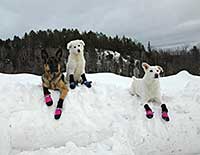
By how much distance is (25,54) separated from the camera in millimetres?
24156

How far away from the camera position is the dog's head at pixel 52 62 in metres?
5.04

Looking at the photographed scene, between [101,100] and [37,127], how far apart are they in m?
1.42

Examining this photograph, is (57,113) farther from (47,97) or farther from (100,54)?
(100,54)

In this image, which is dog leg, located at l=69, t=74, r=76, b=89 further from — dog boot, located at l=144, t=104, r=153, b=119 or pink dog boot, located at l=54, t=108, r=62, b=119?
dog boot, located at l=144, t=104, r=153, b=119

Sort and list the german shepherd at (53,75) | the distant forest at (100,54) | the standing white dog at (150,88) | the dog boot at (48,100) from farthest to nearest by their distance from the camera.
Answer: the distant forest at (100,54)
the standing white dog at (150,88)
the german shepherd at (53,75)
the dog boot at (48,100)

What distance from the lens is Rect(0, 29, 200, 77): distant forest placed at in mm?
22516

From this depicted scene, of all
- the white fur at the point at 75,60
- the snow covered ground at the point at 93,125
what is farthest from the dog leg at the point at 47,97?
the white fur at the point at 75,60

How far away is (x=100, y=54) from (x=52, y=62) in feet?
85.8

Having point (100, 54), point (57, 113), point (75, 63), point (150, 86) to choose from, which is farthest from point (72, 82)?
point (100, 54)

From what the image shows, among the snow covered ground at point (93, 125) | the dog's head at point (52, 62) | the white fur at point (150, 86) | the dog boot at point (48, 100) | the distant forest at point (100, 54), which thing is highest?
the distant forest at point (100, 54)

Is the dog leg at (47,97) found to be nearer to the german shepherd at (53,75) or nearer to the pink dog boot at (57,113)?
the german shepherd at (53,75)

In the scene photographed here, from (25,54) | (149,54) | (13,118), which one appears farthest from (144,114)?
(149,54)

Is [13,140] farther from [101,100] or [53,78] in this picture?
[101,100]

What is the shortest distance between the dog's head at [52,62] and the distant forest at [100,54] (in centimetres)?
1410
